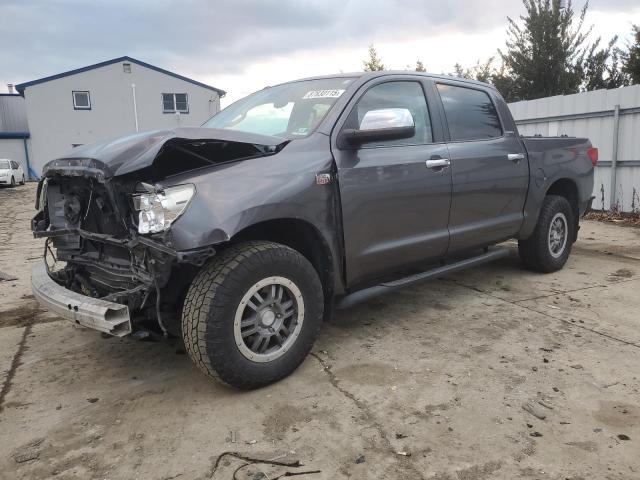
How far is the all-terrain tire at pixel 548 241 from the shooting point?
5.07 metres

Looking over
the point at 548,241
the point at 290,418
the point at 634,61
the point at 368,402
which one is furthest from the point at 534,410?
the point at 634,61

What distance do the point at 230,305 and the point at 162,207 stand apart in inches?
24.0

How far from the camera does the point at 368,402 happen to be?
2781mm

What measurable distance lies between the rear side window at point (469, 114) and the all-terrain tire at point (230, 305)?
6.53ft

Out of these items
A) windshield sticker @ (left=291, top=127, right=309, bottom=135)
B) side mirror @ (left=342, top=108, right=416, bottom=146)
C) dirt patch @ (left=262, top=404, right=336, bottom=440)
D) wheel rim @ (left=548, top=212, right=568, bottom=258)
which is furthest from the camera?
wheel rim @ (left=548, top=212, right=568, bottom=258)

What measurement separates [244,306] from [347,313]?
1.64 metres

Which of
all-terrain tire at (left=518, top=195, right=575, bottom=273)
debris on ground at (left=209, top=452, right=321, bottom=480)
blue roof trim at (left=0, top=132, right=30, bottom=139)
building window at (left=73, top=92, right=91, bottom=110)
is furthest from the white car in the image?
debris on ground at (left=209, top=452, right=321, bottom=480)

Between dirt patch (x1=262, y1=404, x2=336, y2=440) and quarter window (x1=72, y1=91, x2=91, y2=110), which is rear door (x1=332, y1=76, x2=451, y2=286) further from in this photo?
quarter window (x1=72, y1=91, x2=91, y2=110)

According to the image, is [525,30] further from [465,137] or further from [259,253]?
[259,253]

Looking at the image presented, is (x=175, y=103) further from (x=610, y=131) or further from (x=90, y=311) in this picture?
(x=90, y=311)

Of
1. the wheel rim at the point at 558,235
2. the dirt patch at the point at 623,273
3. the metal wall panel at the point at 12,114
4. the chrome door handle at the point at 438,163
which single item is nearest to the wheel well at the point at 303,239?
the chrome door handle at the point at 438,163

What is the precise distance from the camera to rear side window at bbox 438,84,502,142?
4156 millimetres

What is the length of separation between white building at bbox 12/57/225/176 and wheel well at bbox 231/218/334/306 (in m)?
28.1

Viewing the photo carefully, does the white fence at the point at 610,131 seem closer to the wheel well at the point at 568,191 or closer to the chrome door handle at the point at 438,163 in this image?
the wheel well at the point at 568,191
